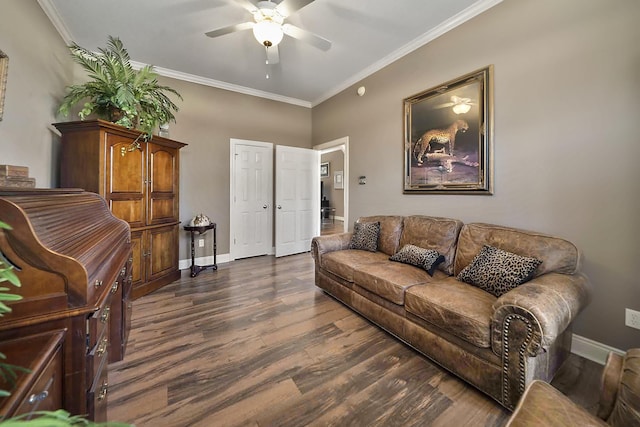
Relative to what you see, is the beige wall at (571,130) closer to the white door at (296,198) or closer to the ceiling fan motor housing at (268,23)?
the ceiling fan motor housing at (268,23)

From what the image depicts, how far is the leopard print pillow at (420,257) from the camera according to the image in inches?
89.2

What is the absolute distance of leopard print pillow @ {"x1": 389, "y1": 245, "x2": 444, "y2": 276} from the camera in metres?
2.27

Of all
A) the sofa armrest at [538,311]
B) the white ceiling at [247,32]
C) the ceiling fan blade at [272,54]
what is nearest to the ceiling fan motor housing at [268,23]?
the ceiling fan blade at [272,54]

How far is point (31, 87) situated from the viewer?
212cm

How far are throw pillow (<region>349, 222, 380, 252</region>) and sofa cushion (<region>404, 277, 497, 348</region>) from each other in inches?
40.7

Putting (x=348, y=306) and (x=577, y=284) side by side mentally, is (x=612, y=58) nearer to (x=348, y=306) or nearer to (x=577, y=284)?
(x=577, y=284)

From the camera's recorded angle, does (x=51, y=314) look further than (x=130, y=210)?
No

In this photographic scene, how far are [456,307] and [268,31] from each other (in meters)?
2.65

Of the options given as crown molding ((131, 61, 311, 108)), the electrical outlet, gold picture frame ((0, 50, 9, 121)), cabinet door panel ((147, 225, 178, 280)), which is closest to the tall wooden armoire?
cabinet door panel ((147, 225, 178, 280))

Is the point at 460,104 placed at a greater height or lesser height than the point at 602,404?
greater

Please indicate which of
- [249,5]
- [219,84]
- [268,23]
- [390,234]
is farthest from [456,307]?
[219,84]

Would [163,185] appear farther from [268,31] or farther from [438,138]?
[438,138]

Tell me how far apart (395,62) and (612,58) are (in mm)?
2054

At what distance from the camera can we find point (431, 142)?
2.82 m
